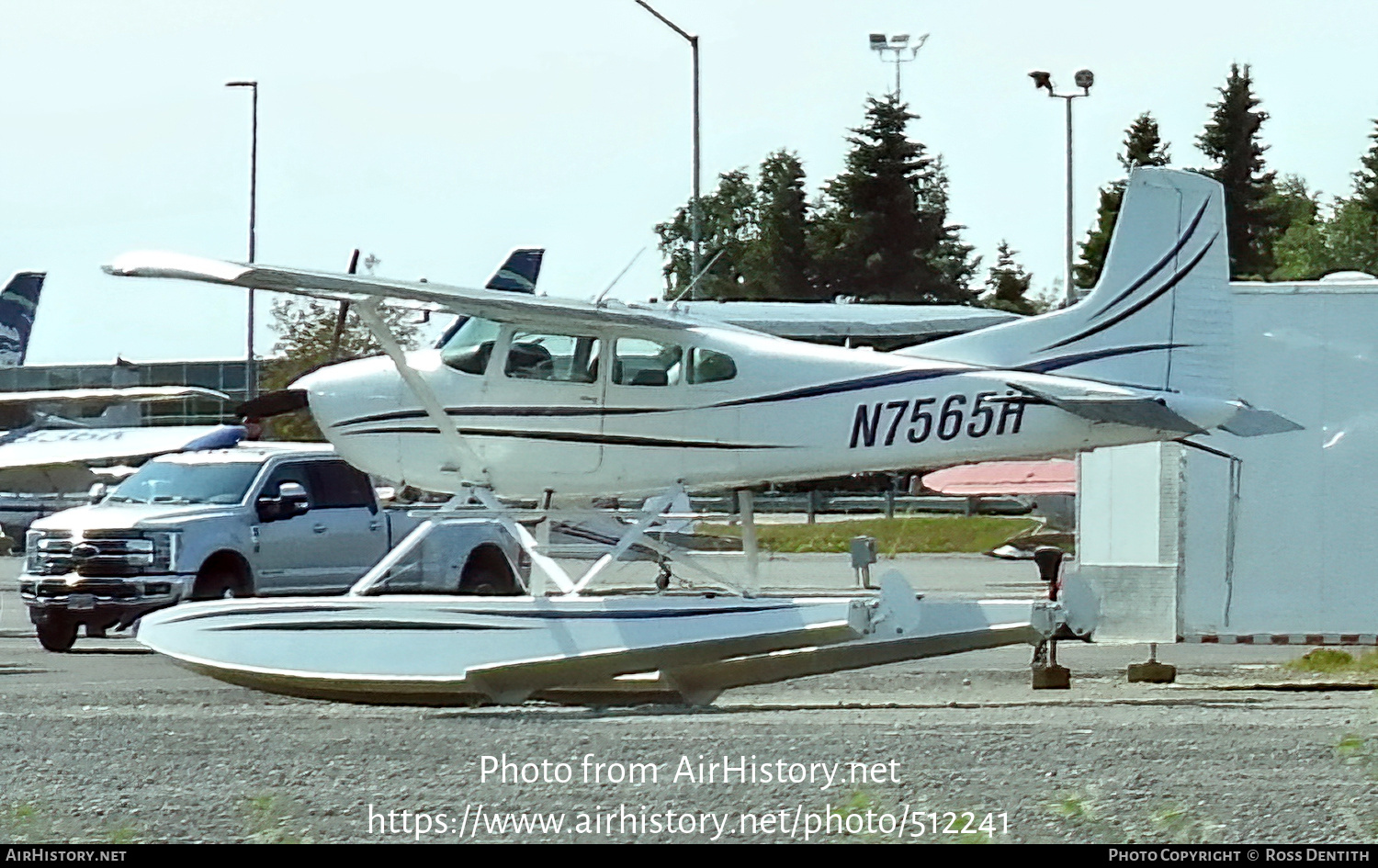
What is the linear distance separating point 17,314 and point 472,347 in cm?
3681

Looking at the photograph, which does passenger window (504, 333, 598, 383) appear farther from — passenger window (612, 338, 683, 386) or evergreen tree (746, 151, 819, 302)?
evergreen tree (746, 151, 819, 302)

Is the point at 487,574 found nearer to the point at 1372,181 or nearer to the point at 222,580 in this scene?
the point at 222,580

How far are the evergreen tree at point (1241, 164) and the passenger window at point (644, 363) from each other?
6468 centimetres

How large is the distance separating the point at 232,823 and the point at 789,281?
7156cm

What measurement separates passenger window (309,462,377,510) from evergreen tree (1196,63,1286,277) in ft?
199

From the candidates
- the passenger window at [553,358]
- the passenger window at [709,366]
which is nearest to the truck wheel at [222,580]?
the passenger window at [553,358]

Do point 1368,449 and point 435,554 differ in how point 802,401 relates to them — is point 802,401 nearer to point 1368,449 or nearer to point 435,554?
point 1368,449

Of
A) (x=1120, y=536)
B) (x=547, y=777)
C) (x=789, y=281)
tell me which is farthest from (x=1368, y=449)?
(x=789, y=281)

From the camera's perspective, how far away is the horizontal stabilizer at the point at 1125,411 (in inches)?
536

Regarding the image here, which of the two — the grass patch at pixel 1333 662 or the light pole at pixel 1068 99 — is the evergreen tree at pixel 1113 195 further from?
the grass patch at pixel 1333 662

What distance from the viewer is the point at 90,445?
3488 centimetres

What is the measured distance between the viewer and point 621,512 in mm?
15164

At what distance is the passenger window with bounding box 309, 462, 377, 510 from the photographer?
1958 cm

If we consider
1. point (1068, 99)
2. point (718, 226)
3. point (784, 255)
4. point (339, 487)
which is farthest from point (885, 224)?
point (339, 487)
